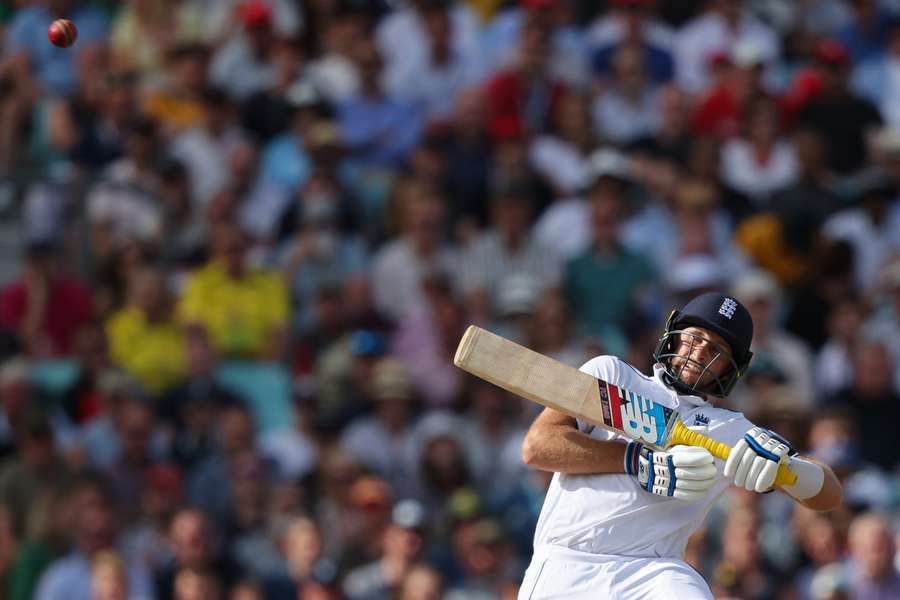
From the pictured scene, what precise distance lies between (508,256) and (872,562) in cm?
345

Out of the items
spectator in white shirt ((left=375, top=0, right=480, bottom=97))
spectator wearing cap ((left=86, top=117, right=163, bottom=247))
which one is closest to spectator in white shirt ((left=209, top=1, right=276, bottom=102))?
spectator in white shirt ((left=375, top=0, right=480, bottom=97))

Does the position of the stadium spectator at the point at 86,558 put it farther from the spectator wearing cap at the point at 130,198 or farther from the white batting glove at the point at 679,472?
the white batting glove at the point at 679,472

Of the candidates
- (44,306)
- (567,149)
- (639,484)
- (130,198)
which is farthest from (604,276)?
(639,484)

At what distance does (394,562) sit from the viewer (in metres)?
9.91

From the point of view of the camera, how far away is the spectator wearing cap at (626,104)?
42.4 ft

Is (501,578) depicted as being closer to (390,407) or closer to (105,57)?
(390,407)

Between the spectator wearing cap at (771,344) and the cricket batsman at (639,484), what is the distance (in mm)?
4650

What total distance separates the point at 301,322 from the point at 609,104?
2927 mm

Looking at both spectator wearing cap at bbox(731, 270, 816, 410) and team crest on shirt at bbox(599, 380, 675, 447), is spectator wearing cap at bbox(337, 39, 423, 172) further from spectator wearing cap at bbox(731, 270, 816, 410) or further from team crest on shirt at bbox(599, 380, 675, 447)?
team crest on shirt at bbox(599, 380, 675, 447)

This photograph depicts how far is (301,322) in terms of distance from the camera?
461 inches

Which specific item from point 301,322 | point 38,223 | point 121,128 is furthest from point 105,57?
point 301,322

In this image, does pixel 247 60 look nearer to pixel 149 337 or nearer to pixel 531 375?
pixel 149 337

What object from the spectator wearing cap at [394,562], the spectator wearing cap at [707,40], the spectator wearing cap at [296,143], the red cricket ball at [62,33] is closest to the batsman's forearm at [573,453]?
the red cricket ball at [62,33]

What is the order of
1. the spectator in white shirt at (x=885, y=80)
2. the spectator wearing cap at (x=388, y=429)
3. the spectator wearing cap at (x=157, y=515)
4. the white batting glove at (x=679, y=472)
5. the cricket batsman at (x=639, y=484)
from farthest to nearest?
the spectator in white shirt at (x=885, y=80), the spectator wearing cap at (x=388, y=429), the spectator wearing cap at (x=157, y=515), the cricket batsman at (x=639, y=484), the white batting glove at (x=679, y=472)
